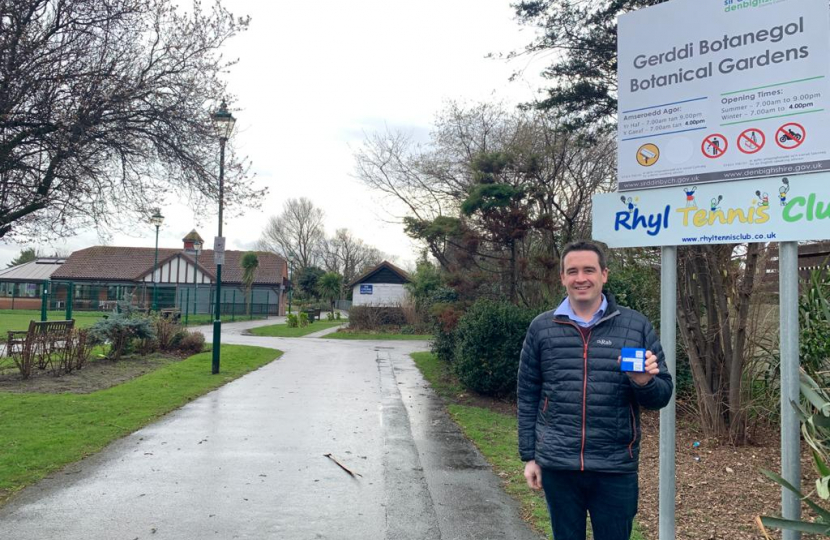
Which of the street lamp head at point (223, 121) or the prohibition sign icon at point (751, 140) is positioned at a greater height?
the street lamp head at point (223, 121)

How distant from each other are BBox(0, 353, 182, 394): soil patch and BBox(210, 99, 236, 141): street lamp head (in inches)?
194

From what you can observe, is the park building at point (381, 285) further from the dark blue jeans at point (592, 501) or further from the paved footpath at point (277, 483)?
the dark blue jeans at point (592, 501)

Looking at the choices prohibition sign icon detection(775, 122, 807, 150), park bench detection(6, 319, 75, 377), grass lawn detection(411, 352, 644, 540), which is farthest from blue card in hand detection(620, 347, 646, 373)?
park bench detection(6, 319, 75, 377)

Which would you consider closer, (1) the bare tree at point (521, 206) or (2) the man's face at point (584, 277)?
(2) the man's face at point (584, 277)

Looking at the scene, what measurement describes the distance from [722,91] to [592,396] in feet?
6.47

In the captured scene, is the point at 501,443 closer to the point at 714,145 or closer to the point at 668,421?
the point at 668,421

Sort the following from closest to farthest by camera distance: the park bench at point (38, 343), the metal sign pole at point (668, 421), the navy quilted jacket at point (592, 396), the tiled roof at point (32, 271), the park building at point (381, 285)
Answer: the navy quilted jacket at point (592, 396) → the metal sign pole at point (668, 421) → the park bench at point (38, 343) → the park building at point (381, 285) → the tiled roof at point (32, 271)

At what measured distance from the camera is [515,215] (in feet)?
44.2

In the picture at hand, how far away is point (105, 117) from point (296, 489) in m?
6.31

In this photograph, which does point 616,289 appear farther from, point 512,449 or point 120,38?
point 120,38

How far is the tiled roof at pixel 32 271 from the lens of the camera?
1980 inches

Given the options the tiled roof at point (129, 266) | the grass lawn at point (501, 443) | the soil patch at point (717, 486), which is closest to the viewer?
the soil patch at point (717, 486)

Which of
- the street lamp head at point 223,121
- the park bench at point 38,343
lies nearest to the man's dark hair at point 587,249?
the street lamp head at point 223,121

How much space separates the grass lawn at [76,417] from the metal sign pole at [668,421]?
500 centimetres
